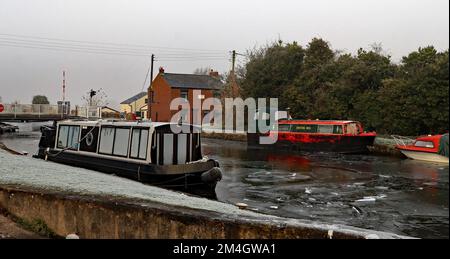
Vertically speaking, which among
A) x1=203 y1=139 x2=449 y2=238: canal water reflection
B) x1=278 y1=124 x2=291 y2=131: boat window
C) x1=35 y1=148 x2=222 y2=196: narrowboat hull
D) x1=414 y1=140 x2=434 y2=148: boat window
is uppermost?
x1=278 y1=124 x2=291 y2=131: boat window

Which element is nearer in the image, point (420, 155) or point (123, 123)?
point (123, 123)

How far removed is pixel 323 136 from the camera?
27.5 meters

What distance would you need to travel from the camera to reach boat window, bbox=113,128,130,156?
14.1m

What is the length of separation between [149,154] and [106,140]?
97.8 inches

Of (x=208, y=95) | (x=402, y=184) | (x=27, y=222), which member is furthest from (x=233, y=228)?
(x=208, y=95)

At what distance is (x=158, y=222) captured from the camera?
538 cm

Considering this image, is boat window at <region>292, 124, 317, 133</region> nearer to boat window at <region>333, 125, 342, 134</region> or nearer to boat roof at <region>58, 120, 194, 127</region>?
boat window at <region>333, 125, 342, 134</region>

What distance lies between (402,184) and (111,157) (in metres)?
10.4

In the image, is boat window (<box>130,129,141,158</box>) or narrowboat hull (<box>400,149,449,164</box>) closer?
boat window (<box>130,129,141,158</box>)

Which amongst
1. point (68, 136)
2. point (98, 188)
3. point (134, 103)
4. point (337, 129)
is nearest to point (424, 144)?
point (337, 129)

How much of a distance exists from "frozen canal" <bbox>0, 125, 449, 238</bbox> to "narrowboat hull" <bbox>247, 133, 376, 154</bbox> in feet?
8.23

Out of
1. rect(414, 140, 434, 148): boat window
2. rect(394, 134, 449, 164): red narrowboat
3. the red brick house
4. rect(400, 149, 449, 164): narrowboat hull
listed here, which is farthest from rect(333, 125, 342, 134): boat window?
the red brick house

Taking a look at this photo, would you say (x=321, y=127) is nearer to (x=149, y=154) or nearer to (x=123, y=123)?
(x=123, y=123)
